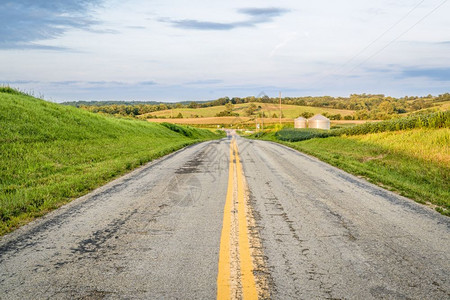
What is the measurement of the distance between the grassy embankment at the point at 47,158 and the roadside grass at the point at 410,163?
7.66 meters

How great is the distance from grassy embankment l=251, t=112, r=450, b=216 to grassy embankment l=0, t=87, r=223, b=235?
767 cm

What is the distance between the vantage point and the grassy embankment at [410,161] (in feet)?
25.8

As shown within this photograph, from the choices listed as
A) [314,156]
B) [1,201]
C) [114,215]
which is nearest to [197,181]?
[114,215]

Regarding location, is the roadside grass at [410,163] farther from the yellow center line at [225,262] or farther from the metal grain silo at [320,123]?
the metal grain silo at [320,123]

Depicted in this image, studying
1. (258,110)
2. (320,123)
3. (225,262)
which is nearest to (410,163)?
(225,262)

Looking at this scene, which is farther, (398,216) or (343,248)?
(398,216)

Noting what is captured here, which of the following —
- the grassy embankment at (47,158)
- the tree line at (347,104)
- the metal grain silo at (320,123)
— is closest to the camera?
the grassy embankment at (47,158)

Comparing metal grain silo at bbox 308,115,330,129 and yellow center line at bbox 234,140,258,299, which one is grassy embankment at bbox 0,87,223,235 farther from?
metal grain silo at bbox 308,115,330,129

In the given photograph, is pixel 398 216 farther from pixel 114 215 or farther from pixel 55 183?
pixel 55 183

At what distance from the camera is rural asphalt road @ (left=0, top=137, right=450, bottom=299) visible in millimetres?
2984

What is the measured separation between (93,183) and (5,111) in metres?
9.80

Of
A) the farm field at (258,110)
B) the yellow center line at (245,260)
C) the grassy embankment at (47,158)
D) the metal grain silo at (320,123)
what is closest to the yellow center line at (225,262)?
the yellow center line at (245,260)

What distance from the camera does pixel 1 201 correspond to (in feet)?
19.7

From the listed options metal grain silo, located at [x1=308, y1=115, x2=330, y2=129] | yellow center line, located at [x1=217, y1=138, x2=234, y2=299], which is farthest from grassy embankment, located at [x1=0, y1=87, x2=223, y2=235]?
metal grain silo, located at [x1=308, y1=115, x2=330, y2=129]
